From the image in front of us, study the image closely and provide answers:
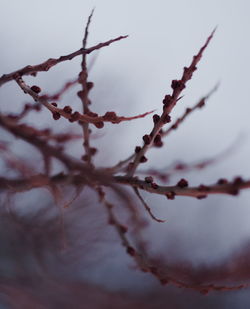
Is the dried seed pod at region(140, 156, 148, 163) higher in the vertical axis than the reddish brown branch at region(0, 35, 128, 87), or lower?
lower

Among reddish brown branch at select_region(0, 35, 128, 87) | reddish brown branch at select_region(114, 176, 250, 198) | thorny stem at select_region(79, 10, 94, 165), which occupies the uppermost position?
thorny stem at select_region(79, 10, 94, 165)

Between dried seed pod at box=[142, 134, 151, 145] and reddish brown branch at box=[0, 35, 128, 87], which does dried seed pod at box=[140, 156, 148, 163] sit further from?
reddish brown branch at box=[0, 35, 128, 87]

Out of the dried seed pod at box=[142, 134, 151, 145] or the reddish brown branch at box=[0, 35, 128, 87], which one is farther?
the dried seed pod at box=[142, 134, 151, 145]

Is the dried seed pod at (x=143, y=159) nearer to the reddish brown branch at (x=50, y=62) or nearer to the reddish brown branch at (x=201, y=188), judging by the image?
the reddish brown branch at (x=201, y=188)

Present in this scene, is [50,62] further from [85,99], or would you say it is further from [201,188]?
[201,188]

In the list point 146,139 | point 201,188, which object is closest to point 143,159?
point 146,139

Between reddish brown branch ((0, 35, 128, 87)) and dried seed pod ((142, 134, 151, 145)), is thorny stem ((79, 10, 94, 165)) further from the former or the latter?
dried seed pod ((142, 134, 151, 145))

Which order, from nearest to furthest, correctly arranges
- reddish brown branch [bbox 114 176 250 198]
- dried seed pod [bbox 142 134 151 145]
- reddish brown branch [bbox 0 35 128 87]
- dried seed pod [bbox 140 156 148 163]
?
reddish brown branch [bbox 114 176 250 198], reddish brown branch [bbox 0 35 128 87], dried seed pod [bbox 142 134 151 145], dried seed pod [bbox 140 156 148 163]

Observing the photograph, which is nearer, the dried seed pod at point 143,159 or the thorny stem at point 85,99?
the dried seed pod at point 143,159

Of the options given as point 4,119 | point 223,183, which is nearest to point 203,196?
point 223,183

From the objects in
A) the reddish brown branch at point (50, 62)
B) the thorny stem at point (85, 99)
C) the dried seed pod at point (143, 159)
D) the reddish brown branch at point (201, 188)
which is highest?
the thorny stem at point (85, 99)

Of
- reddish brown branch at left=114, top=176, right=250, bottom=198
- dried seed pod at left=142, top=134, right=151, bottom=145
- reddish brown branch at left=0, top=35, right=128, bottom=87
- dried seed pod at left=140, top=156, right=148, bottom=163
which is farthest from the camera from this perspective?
dried seed pod at left=140, top=156, right=148, bottom=163

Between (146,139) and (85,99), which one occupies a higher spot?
(85,99)
